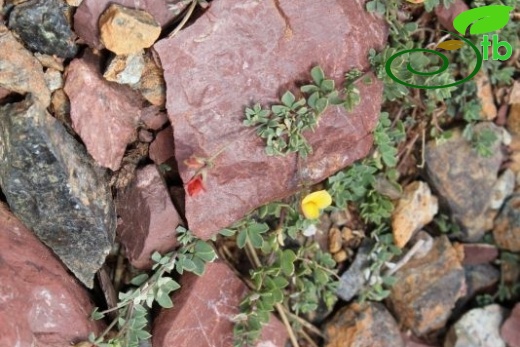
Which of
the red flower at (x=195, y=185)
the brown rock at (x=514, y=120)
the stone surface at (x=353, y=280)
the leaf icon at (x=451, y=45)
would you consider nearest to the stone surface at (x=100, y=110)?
the red flower at (x=195, y=185)

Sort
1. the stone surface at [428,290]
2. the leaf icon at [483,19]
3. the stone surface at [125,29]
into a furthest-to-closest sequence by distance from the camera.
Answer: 1. the stone surface at [428,290]
2. the leaf icon at [483,19]
3. the stone surface at [125,29]

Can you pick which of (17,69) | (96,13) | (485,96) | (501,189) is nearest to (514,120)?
(485,96)

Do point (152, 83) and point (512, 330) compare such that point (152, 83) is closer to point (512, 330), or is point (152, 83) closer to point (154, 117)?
point (154, 117)

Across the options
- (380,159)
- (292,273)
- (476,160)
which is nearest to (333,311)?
(292,273)

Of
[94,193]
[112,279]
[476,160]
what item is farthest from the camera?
[476,160]

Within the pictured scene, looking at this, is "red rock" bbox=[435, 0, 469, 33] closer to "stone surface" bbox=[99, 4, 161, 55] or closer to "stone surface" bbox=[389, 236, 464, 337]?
"stone surface" bbox=[389, 236, 464, 337]

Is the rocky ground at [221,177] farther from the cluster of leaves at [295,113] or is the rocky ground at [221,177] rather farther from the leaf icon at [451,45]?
the leaf icon at [451,45]

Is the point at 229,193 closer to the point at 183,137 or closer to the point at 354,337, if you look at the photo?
the point at 183,137
